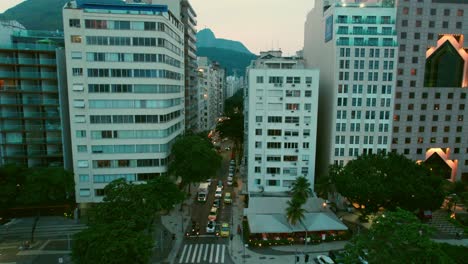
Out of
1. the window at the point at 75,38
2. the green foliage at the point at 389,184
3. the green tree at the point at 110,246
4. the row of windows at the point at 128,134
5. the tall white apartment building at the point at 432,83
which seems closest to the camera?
the green tree at the point at 110,246

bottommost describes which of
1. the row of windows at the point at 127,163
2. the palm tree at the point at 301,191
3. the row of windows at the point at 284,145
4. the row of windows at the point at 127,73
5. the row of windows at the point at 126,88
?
the palm tree at the point at 301,191

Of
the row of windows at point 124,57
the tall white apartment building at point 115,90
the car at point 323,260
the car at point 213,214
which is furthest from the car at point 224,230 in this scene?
the row of windows at point 124,57

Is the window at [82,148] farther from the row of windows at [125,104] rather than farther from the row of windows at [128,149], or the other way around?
the row of windows at [125,104]

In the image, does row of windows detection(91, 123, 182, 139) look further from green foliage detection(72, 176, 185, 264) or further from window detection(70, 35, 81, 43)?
window detection(70, 35, 81, 43)

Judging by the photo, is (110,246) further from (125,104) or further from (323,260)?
(125,104)

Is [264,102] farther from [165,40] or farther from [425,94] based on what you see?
[425,94]

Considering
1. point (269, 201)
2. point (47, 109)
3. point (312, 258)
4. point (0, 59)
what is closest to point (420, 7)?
point (269, 201)

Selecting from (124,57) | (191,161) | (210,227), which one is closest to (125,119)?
(124,57)
